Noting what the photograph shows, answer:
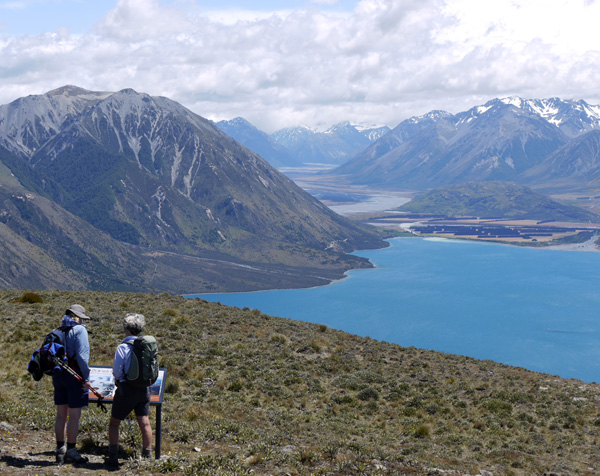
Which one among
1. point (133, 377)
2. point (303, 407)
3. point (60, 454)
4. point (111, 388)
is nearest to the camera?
point (133, 377)

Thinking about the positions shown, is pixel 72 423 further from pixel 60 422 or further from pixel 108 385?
pixel 108 385

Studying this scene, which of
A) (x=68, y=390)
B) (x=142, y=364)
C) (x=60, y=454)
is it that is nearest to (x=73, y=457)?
(x=60, y=454)

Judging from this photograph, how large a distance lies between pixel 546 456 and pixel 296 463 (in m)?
10.1

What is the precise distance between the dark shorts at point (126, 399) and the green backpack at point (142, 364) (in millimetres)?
203

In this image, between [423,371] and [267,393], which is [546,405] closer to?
[423,371]

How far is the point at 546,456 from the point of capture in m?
19.4

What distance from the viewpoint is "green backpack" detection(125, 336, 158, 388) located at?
12.7 metres

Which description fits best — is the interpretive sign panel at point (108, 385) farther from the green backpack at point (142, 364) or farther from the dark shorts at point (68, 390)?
the green backpack at point (142, 364)

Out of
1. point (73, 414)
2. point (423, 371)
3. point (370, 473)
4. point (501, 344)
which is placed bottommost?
point (501, 344)

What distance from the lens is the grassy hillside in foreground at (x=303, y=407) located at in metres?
15.0

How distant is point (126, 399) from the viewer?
12969 mm

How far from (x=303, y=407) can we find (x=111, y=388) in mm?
11039

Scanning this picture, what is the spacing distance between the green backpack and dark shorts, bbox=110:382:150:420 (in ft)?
0.67

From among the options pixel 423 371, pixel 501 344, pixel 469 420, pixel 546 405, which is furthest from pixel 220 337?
pixel 501 344
